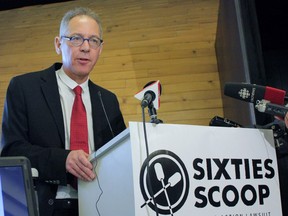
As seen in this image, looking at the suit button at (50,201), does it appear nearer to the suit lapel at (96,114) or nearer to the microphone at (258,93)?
the suit lapel at (96,114)

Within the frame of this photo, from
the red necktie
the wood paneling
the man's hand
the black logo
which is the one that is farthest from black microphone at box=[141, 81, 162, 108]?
the wood paneling

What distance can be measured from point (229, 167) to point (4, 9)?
277cm

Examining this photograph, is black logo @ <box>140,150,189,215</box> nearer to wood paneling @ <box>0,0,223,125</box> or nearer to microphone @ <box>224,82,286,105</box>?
microphone @ <box>224,82,286,105</box>

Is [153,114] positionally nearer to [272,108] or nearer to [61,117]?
[272,108]

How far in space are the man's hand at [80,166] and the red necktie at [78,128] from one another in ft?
0.60

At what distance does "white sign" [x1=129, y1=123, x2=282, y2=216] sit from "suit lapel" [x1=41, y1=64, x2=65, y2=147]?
483 millimetres

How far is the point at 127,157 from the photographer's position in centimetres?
92

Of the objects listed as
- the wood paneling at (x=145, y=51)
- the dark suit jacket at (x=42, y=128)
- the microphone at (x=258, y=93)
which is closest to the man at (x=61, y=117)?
the dark suit jacket at (x=42, y=128)

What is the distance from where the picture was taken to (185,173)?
0.94 m

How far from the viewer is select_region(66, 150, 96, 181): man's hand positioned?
3.47 ft

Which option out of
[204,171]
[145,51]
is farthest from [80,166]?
[145,51]

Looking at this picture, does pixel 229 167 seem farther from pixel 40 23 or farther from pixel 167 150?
pixel 40 23

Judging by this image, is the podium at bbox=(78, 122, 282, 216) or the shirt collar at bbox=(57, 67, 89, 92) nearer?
the podium at bbox=(78, 122, 282, 216)

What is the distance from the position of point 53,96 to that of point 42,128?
132mm
